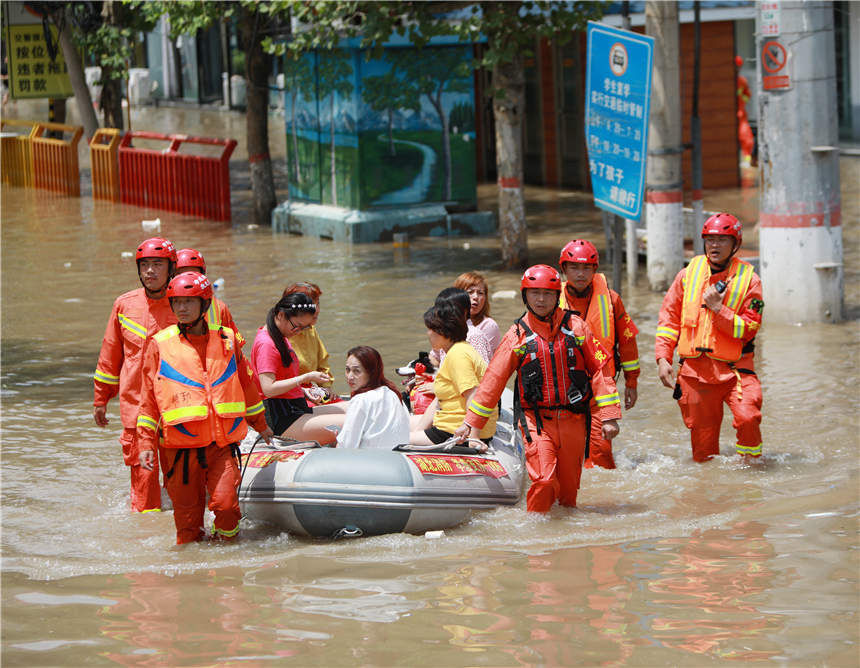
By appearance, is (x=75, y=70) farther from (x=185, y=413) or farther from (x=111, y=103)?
(x=185, y=413)

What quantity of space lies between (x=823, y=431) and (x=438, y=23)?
757cm

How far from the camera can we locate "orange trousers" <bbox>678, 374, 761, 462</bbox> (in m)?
8.49

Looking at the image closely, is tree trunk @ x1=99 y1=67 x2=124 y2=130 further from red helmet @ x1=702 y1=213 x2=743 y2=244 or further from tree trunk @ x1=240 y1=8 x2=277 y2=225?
red helmet @ x1=702 y1=213 x2=743 y2=244

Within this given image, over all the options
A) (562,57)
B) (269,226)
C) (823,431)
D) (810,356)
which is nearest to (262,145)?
(269,226)

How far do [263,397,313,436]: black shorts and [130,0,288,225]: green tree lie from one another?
29.7ft

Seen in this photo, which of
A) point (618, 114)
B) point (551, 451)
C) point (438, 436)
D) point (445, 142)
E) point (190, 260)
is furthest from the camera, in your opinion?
point (445, 142)

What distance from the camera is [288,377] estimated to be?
28.2 ft

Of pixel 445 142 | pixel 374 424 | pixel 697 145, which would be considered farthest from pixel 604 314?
pixel 445 142

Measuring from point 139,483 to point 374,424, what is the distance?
57.5 inches

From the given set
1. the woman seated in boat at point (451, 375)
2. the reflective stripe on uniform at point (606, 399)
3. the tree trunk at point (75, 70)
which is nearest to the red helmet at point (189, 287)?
the woman seated in boat at point (451, 375)

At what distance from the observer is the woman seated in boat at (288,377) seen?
845 centimetres

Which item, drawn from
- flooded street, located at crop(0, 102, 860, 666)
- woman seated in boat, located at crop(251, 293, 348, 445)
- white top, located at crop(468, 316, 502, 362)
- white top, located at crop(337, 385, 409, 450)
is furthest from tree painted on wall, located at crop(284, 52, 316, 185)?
white top, located at crop(337, 385, 409, 450)

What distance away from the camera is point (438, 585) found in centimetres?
669

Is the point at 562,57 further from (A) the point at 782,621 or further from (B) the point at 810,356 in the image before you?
(A) the point at 782,621
